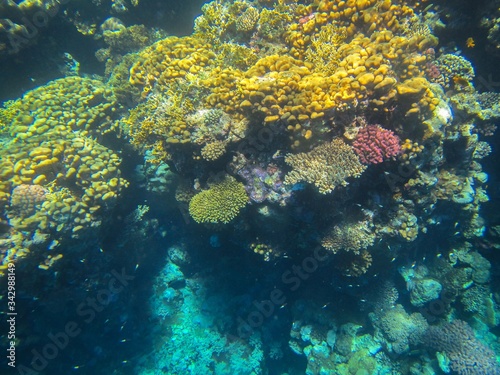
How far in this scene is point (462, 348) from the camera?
23.2ft

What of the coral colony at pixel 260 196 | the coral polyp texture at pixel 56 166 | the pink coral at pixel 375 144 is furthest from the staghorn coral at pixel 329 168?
the coral polyp texture at pixel 56 166

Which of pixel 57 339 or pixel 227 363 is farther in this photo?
pixel 227 363

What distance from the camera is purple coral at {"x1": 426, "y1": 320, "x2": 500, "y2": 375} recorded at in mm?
6887

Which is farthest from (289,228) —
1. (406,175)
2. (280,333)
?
(280,333)

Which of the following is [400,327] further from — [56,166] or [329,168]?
[56,166]

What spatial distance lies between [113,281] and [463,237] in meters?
9.57

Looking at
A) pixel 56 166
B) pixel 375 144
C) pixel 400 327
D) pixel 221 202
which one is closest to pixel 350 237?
pixel 375 144

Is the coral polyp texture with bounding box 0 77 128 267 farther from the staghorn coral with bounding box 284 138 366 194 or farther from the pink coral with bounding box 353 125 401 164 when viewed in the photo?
the pink coral with bounding box 353 125 401 164

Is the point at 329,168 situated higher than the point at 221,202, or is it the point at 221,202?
the point at 329,168

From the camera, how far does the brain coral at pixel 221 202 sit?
5484mm

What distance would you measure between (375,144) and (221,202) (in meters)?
2.93

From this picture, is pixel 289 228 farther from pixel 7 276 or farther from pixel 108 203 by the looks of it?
pixel 7 276

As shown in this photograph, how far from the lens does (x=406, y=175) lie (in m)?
5.36

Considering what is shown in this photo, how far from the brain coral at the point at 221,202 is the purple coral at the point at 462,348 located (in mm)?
6236
